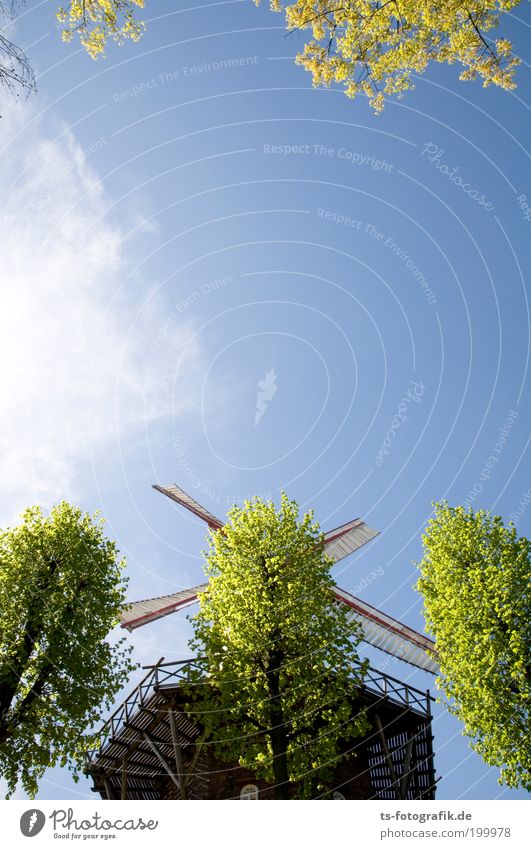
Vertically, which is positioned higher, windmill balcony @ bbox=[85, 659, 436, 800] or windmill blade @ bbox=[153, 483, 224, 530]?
windmill blade @ bbox=[153, 483, 224, 530]

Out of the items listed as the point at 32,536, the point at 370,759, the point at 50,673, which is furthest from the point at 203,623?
the point at 370,759

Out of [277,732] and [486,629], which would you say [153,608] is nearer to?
[277,732]

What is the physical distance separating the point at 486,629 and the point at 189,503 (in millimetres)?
22054

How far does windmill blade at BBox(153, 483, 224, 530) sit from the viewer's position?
109 ft

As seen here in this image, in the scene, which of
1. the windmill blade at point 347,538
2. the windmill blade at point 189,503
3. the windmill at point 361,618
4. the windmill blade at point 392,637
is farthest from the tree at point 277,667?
the windmill blade at point 189,503

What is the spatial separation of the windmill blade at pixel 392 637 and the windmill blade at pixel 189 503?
10.7m

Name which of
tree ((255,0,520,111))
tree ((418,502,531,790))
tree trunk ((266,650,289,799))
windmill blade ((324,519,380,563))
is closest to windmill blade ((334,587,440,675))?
windmill blade ((324,519,380,563))

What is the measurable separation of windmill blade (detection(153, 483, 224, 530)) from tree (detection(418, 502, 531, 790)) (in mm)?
16716

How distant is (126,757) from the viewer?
1834 centimetres

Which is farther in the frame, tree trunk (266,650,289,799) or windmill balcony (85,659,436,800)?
windmill balcony (85,659,436,800)

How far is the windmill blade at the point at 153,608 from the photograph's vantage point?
20969 millimetres

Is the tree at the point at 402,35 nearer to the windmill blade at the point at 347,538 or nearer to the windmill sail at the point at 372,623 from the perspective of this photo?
the windmill sail at the point at 372,623
